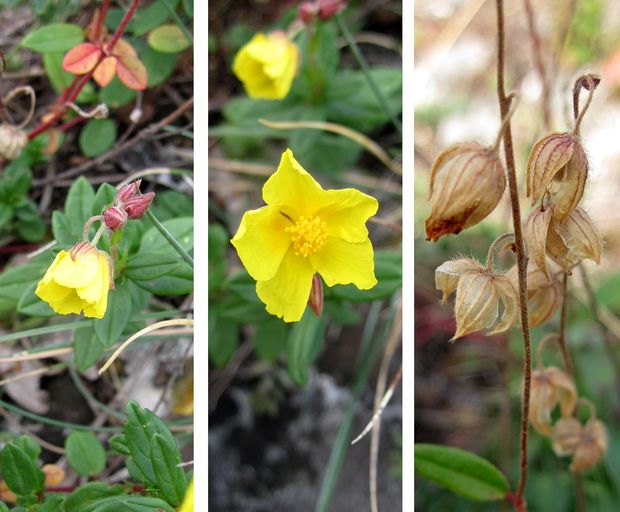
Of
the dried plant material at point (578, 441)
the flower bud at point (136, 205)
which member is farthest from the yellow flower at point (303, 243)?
the dried plant material at point (578, 441)

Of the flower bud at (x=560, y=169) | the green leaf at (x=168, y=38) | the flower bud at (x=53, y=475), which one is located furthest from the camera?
the green leaf at (x=168, y=38)

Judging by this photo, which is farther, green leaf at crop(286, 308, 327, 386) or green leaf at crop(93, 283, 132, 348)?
green leaf at crop(286, 308, 327, 386)

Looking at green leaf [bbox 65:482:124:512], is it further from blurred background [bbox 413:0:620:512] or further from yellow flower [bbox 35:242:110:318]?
blurred background [bbox 413:0:620:512]

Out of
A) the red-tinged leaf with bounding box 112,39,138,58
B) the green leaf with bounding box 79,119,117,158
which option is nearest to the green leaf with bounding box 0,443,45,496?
the green leaf with bounding box 79,119,117,158

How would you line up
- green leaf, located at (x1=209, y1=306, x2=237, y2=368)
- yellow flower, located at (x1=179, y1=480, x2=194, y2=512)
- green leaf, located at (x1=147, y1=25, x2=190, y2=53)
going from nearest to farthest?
yellow flower, located at (x1=179, y1=480, x2=194, y2=512)
green leaf, located at (x1=147, y1=25, x2=190, y2=53)
green leaf, located at (x1=209, y1=306, x2=237, y2=368)

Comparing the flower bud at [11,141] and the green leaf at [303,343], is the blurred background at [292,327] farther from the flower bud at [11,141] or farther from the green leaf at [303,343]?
the flower bud at [11,141]

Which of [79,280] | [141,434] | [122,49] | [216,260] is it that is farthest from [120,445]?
[122,49]

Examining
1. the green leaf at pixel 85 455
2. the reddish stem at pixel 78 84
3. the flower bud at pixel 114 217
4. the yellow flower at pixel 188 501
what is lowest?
the yellow flower at pixel 188 501

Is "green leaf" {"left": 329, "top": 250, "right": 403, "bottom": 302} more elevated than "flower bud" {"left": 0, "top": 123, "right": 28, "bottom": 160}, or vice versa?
"flower bud" {"left": 0, "top": 123, "right": 28, "bottom": 160}
